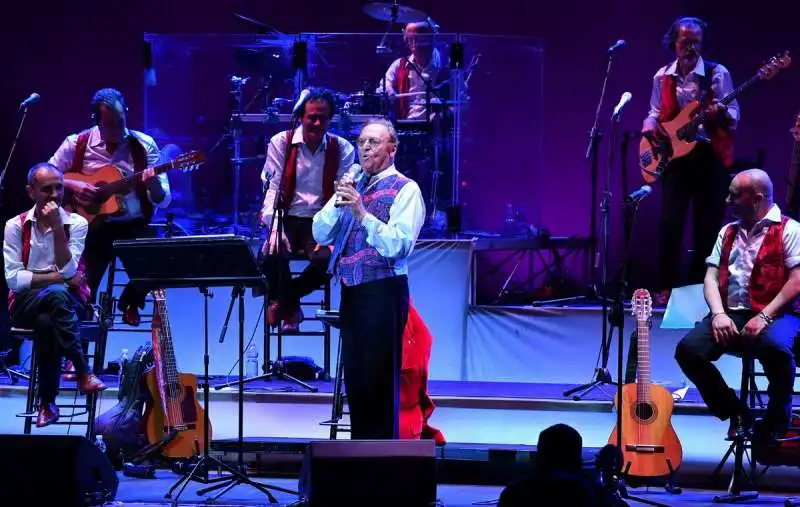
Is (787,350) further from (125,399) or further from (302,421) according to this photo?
(125,399)

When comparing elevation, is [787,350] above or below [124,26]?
below

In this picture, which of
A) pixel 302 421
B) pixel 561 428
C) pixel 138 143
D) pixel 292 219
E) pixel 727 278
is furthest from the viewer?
pixel 138 143

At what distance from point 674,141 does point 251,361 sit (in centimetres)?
331

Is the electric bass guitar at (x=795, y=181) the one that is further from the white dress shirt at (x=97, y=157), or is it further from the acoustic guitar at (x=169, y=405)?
the white dress shirt at (x=97, y=157)

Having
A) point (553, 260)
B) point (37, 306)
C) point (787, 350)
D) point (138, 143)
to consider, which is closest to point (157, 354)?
point (37, 306)

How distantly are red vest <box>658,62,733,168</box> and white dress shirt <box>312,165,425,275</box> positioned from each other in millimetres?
3358

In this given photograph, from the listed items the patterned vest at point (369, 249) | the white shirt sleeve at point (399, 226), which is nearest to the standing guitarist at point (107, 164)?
the patterned vest at point (369, 249)

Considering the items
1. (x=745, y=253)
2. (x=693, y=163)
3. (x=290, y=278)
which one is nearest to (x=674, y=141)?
(x=693, y=163)

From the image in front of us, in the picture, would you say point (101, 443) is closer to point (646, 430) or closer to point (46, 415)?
point (46, 415)

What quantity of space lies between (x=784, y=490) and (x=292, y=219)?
333cm

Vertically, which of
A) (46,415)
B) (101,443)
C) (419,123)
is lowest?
(101,443)

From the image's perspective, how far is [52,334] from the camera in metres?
5.96

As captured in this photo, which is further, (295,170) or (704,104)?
(704,104)

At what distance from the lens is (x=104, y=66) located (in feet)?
33.8
